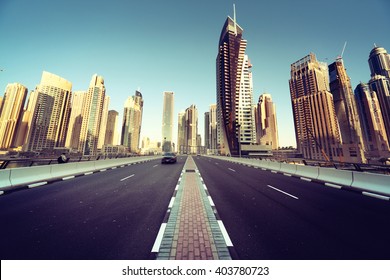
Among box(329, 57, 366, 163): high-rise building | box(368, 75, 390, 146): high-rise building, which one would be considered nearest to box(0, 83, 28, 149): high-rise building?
box(329, 57, 366, 163): high-rise building

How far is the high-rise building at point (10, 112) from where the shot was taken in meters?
124

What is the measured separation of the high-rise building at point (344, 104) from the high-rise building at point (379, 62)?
49037 millimetres

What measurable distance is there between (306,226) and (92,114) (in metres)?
169

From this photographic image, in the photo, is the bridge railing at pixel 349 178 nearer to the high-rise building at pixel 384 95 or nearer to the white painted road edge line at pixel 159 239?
the white painted road edge line at pixel 159 239

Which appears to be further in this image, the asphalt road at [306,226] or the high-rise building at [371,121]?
the high-rise building at [371,121]

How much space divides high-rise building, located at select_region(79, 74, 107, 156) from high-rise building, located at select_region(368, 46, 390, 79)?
1013 ft

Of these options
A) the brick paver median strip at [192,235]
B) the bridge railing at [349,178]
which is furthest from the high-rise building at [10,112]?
the bridge railing at [349,178]

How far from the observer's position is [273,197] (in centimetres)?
717

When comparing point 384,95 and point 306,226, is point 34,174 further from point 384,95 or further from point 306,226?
point 384,95

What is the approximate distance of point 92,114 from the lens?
140500 millimetres

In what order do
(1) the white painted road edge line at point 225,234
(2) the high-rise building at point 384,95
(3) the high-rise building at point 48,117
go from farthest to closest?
(2) the high-rise building at point 384,95, (3) the high-rise building at point 48,117, (1) the white painted road edge line at point 225,234

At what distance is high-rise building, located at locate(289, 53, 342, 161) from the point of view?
461 feet
